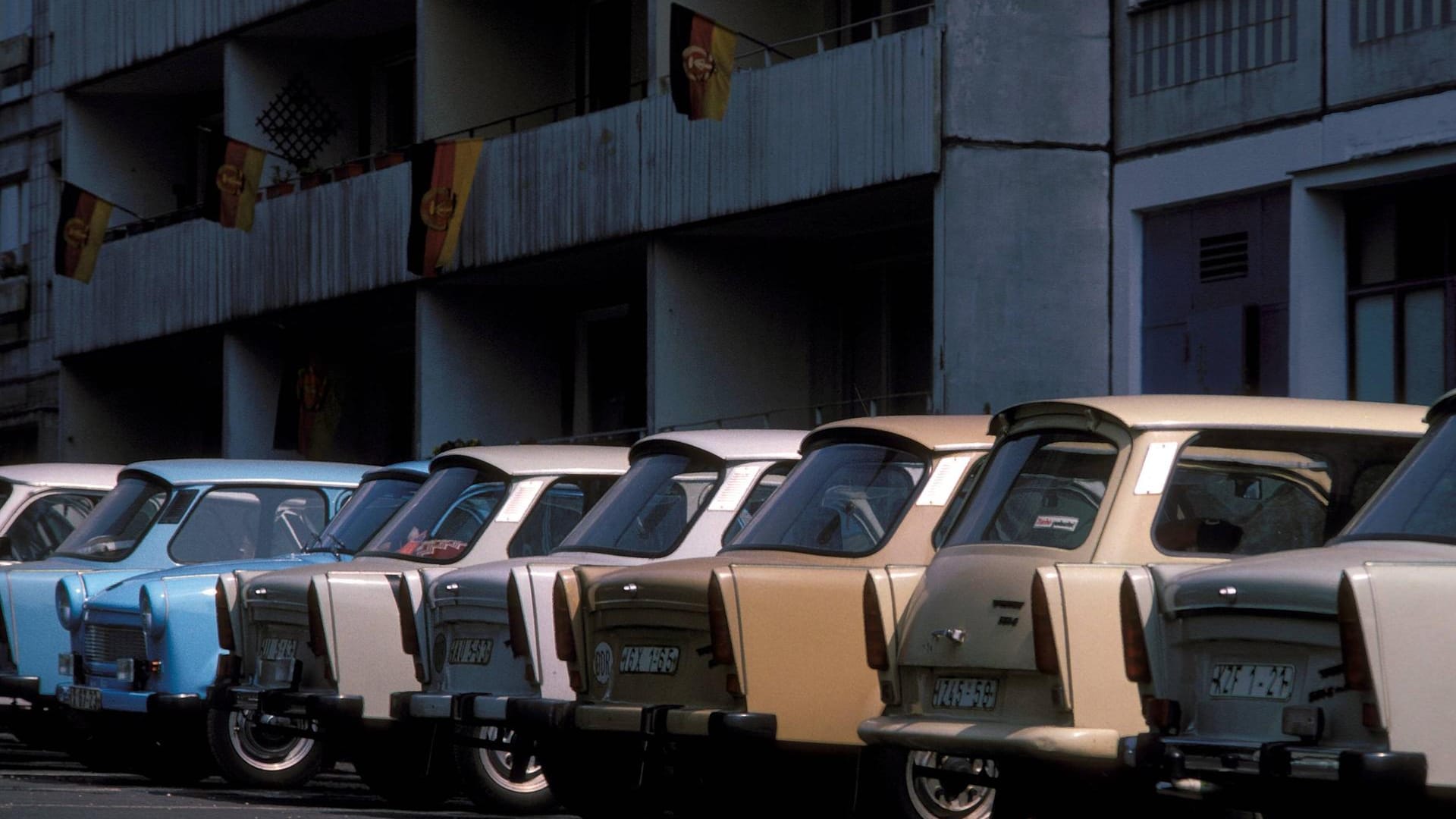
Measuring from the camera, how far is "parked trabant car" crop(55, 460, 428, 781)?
48.6ft

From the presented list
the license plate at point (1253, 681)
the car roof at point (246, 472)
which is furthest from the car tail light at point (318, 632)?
the license plate at point (1253, 681)

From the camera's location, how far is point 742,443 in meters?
12.5

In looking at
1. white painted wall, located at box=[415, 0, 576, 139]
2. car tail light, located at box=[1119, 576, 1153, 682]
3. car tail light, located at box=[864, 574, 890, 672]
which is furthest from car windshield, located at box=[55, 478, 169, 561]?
white painted wall, located at box=[415, 0, 576, 139]

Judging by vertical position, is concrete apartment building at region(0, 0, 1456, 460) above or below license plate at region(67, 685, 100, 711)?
above

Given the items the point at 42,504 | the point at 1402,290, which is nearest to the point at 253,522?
the point at 42,504

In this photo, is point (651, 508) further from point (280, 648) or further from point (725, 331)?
point (725, 331)

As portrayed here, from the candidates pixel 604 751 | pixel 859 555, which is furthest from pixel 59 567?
pixel 859 555

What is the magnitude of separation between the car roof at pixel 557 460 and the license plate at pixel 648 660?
9.46ft

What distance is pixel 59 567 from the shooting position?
16797 millimetres

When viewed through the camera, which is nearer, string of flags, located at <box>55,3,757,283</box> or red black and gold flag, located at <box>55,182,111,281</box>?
string of flags, located at <box>55,3,757,283</box>

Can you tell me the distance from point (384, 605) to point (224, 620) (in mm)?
1291

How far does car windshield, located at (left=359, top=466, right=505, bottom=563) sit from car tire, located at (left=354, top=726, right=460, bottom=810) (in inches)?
38.0

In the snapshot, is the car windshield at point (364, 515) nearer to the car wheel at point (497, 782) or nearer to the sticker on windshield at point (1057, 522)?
the car wheel at point (497, 782)

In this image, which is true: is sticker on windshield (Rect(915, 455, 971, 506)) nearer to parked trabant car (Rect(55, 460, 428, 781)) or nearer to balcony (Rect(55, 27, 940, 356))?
parked trabant car (Rect(55, 460, 428, 781))
